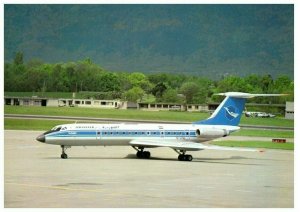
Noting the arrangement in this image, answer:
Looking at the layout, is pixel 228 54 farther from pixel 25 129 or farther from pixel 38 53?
pixel 25 129

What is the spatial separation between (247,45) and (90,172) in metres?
132

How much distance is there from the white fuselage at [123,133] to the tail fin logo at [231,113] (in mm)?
871

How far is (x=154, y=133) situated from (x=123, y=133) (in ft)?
8.60

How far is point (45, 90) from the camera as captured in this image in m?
127

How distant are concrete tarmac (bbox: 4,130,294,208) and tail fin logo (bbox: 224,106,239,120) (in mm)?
3643

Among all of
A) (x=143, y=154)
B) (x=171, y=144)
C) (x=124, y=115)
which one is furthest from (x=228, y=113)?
(x=124, y=115)

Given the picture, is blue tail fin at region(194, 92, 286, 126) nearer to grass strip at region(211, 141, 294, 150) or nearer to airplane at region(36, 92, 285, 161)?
airplane at region(36, 92, 285, 161)

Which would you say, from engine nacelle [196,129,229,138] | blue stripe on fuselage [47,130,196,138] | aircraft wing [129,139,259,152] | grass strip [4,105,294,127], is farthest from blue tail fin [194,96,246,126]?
grass strip [4,105,294,127]

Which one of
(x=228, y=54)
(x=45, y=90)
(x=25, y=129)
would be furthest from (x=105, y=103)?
(x=228, y=54)

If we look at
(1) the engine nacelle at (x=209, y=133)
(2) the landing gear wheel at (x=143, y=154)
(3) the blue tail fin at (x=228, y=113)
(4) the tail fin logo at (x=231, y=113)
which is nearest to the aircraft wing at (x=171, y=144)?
(1) the engine nacelle at (x=209, y=133)

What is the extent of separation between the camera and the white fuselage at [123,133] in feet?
161

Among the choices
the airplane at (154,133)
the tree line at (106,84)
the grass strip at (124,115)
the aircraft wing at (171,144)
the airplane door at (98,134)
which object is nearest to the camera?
the airplane at (154,133)

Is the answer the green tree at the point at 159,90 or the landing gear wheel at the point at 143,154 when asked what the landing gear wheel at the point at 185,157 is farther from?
the green tree at the point at 159,90

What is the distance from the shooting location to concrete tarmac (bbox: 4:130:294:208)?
2936cm
